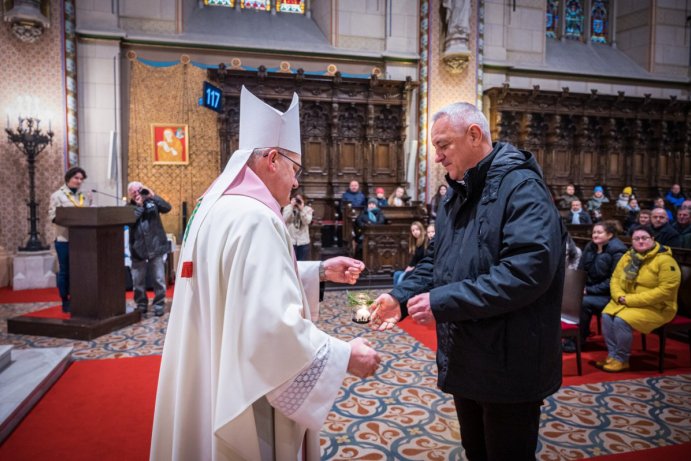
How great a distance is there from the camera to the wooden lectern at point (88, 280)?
5148mm

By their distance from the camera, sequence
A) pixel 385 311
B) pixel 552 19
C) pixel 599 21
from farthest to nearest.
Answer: pixel 599 21, pixel 552 19, pixel 385 311

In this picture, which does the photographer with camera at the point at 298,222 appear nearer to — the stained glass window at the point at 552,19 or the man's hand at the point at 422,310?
the man's hand at the point at 422,310

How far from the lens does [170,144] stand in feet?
32.8

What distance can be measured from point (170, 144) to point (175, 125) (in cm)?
41

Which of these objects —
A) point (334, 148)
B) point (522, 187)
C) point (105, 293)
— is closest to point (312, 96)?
point (334, 148)

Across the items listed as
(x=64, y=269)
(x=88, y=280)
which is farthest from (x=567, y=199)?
(x=64, y=269)

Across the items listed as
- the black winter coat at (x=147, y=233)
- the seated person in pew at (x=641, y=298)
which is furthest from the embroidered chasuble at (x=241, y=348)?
the black winter coat at (x=147, y=233)

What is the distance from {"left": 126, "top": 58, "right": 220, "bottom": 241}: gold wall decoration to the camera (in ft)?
32.3

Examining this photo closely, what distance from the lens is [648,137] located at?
12906mm

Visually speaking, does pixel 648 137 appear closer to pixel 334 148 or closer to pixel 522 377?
pixel 334 148

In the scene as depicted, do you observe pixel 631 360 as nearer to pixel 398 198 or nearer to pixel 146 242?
pixel 146 242

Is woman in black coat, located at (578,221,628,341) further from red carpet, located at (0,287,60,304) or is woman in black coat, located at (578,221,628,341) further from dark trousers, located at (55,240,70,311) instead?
red carpet, located at (0,287,60,304)

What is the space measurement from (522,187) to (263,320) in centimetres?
102

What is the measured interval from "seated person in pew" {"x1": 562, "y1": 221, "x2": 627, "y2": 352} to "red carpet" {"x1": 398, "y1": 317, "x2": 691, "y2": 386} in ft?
0.71
